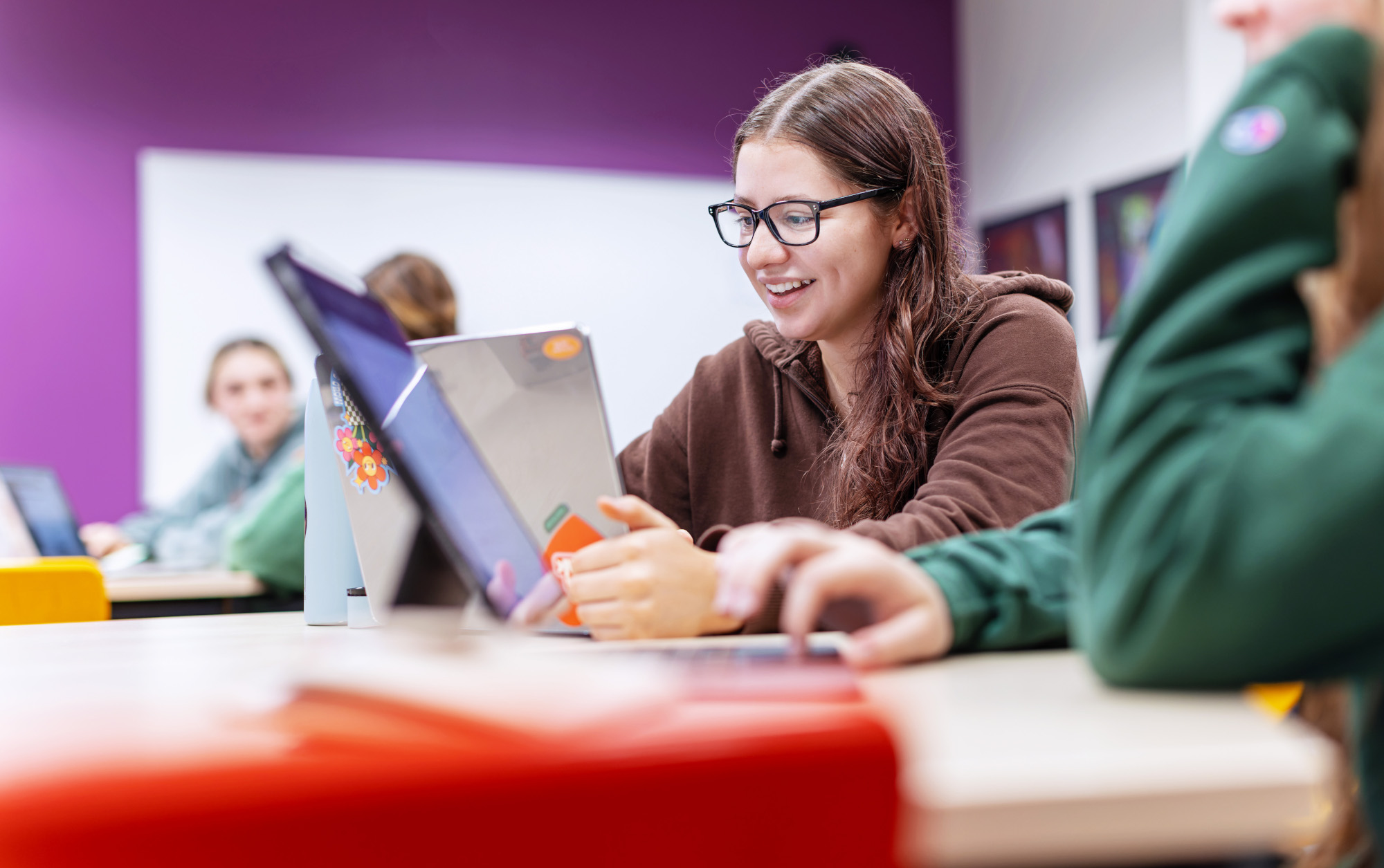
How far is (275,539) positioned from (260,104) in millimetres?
2419

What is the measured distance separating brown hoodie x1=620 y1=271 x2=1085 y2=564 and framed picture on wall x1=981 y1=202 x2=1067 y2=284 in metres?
2.99

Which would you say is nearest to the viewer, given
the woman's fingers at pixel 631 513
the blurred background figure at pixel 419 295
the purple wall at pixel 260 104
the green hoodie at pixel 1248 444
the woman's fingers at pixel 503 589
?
the green hoodie at pixel 1248 444

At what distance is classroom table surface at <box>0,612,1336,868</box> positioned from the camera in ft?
1.34

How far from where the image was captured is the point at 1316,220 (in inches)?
22.1

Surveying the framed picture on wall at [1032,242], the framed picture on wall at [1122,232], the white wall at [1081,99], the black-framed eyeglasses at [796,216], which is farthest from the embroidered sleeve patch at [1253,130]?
the framed picture on wall at [1032,242]

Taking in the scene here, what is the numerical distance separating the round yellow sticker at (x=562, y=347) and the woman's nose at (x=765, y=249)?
55 centimetres

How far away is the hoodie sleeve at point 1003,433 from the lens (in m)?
1.12

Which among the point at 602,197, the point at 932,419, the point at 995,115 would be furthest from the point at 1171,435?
the point at 995,115

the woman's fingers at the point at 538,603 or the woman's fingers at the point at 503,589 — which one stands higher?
the woman's fingers at the point at 503,589

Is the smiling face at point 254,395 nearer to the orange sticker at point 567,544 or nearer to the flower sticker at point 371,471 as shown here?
the flower sticker at point 371,471

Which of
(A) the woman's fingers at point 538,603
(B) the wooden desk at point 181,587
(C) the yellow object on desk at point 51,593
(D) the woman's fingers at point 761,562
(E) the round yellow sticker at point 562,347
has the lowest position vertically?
(B) the wooden desk at point 181,587

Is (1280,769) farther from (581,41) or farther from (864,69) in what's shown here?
(581,41)

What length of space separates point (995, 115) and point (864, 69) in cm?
375

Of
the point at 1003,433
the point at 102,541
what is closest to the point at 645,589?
the point at 1003,433
